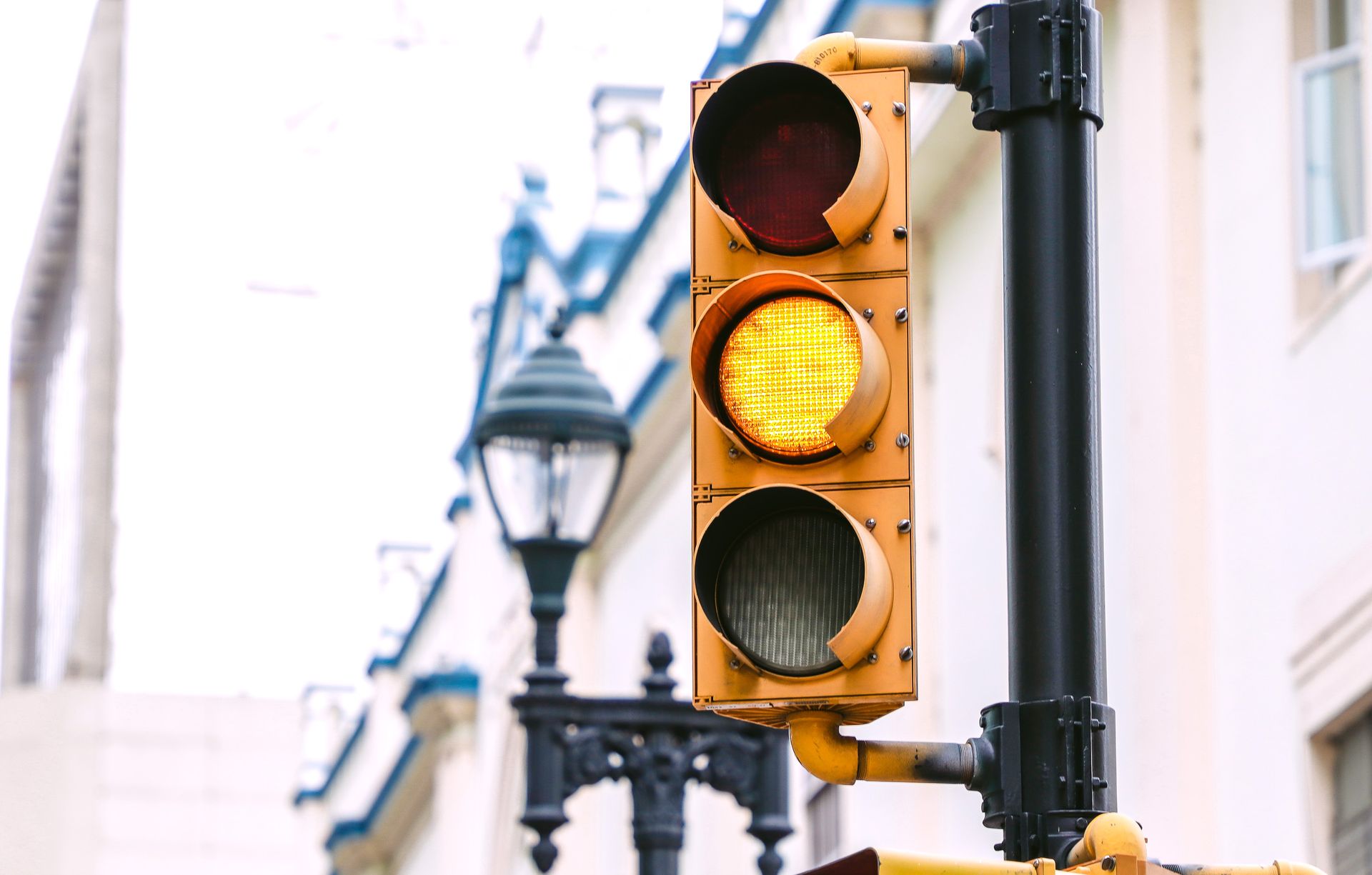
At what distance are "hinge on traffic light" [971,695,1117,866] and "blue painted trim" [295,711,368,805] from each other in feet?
114

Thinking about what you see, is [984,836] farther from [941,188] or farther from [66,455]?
[66,455]

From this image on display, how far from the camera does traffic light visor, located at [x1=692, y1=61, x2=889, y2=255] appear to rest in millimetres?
4207

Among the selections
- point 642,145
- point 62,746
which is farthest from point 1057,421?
point 62,746

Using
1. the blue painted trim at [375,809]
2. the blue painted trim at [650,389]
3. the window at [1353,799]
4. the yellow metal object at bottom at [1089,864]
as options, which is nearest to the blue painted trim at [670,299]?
the blue painted trim at [650,389]

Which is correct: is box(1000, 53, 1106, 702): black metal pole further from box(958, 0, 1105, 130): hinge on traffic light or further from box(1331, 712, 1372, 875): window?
box(1331, 712, 1372, 875): window

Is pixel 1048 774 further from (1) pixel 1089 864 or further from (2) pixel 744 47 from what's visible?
(2) pixel 744 47

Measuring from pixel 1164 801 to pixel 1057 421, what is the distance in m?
5.33

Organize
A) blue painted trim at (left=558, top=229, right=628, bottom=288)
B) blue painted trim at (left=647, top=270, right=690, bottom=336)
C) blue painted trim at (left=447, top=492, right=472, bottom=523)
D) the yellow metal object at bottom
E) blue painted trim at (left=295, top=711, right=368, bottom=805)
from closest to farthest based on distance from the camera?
the yellow metal object at bottom < blue painted trim at (left=647, top=270, right=690, bottom=336) < blue painted trim at (left=558, top=229, right=628, bottom=288) < blue painted trim at (left=447, top=492, right=472, bottom=523) < blue painted trim at (left=295, top=711, right=368, bottom=805)

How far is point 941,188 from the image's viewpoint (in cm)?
1263

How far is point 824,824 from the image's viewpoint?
47.7 ft

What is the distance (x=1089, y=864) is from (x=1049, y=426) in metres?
0.99

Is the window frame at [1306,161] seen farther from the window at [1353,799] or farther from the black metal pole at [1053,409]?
the black metal pole at [1053,409]

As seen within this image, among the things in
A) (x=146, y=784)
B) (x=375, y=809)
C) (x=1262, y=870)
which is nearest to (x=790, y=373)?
(x=1262, y=870)


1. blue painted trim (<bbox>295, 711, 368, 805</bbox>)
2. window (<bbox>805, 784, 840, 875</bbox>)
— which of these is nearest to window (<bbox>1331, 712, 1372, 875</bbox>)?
window (<bbox>805, 784, 840, 875</bbox>)
